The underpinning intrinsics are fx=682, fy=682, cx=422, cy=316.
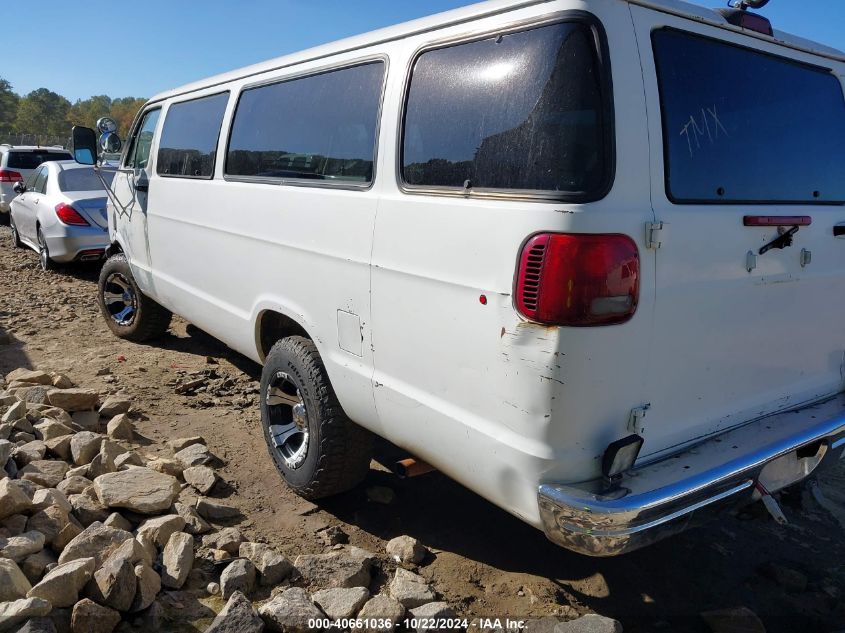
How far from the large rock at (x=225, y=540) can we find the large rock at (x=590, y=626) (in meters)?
1.45

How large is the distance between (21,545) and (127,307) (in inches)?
153

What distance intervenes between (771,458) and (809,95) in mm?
1587

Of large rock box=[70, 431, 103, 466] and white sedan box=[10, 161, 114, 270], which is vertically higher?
white sedan box=[10, 161, 114, 270]

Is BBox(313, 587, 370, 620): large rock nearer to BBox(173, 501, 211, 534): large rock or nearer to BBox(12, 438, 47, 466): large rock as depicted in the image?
BBox(173, 501, 211, 534): large rock

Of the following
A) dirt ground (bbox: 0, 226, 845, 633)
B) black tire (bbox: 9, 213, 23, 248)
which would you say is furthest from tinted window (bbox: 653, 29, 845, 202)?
black tire (bbox: 9, 213, 23, 248)

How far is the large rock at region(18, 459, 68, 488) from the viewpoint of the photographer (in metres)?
3.42

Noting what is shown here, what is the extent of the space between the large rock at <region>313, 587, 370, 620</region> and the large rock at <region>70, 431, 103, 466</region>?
5.76 ft

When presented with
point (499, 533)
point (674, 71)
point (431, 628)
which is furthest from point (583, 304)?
point (499, 533)

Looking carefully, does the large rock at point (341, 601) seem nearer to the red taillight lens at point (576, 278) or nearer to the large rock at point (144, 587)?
the large rock at point (144, 587)

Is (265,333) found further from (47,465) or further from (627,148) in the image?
(627,148)

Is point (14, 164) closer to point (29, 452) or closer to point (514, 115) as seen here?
point (29, 452)

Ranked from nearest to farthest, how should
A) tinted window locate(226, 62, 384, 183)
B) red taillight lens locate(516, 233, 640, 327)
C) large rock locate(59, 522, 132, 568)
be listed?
1. red taillight lens locate(516, 233, 640, 327)
2. large rock locate(59, 522, 132, 568)
3. tinted window locate(226, 62, 384, 183)

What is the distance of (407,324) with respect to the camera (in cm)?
262

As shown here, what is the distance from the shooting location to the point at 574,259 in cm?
209
